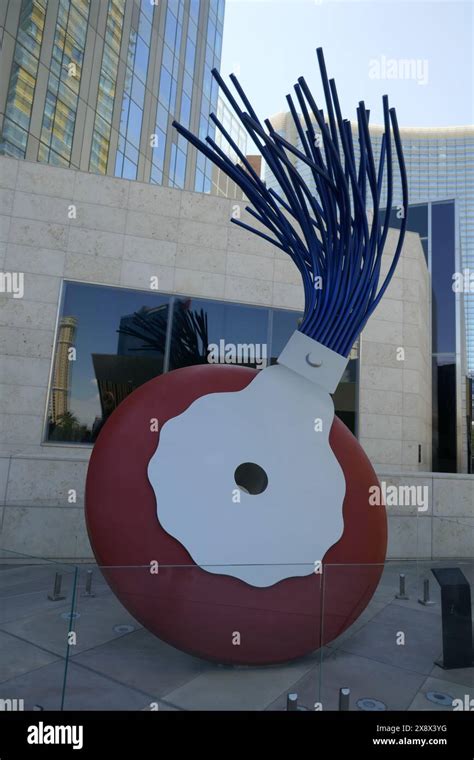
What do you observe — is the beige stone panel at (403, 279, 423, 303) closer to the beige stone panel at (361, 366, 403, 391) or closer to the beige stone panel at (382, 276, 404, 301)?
the beige stone panel at (382, 276, 404, 301)

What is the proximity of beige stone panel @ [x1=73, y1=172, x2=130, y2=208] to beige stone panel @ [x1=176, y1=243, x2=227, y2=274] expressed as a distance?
5.41 feet

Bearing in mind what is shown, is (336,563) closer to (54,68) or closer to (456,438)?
(456,438)

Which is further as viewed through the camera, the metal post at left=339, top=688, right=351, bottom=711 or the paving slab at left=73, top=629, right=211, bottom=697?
the paving slab at left=73, top=629, right=211, bottom=697

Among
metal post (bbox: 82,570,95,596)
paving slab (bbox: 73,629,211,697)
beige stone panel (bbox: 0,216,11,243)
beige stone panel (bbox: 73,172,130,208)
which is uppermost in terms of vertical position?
beige stone panel (bbox: 73,172,130,208)

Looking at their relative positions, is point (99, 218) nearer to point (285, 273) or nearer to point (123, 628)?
point (285, 273)

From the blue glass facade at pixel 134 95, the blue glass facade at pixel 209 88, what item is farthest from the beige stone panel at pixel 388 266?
the blue glass facade at pixel 209 88

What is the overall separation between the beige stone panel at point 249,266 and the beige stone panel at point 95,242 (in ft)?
8.30

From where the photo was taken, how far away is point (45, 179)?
1077 cm

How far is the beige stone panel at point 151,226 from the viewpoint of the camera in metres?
11.2

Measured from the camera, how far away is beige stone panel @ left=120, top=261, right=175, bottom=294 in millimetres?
11055

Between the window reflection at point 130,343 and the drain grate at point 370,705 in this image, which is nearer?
the drain grate at point 370,705

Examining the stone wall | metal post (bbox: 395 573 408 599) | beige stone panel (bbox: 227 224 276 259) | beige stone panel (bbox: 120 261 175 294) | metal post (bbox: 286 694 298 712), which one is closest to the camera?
metal post (bbox: 286 694 298 712)

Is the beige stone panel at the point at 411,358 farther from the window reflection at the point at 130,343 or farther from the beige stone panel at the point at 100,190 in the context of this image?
the beige stone panel at the point at 100,190

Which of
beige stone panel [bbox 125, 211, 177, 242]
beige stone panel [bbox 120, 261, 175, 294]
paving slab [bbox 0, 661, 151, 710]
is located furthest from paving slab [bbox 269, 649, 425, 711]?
beige stone panel [bbox 125, 211, 177, 242]
